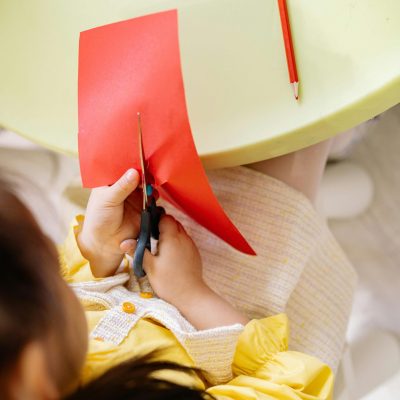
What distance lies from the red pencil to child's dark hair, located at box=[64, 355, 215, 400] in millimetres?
241

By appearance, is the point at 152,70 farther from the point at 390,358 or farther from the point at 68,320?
the point at 390,358

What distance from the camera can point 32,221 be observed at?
40 centimetres

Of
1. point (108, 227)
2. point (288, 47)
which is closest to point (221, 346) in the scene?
point (108, 227)

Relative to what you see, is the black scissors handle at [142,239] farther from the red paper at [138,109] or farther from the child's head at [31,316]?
the child's head at [31,316]

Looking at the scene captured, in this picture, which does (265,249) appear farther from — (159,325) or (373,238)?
(373,238)

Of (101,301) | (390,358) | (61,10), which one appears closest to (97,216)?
(101,301)

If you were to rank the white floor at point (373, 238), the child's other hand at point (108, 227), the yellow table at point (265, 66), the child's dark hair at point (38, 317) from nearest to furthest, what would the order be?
the child's dark hair at point (38, 317), the yellow table at point (265, 66), the child's other hand at point (108, 227), the white floor at point (373, 238)

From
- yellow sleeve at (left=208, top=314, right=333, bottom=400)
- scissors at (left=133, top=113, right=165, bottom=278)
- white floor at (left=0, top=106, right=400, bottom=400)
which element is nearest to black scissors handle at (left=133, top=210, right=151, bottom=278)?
scissors at (left=133, top=113, right=165, bottom=278)

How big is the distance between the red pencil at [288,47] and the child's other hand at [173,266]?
0.61 ft

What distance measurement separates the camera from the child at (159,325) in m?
0.41

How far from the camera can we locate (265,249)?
65cm

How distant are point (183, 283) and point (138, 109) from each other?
0.60ft

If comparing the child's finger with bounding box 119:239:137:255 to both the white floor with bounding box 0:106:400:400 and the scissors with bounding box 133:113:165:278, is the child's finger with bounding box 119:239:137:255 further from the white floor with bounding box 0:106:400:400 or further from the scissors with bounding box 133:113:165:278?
the white floor with bounding box 0:106:400:400

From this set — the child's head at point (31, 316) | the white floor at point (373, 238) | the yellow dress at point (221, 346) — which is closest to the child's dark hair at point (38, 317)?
the child's head at point (31, 316)
